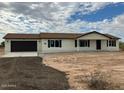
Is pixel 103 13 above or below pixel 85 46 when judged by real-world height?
above

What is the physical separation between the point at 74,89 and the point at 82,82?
1.36 meters

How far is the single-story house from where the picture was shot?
118ft

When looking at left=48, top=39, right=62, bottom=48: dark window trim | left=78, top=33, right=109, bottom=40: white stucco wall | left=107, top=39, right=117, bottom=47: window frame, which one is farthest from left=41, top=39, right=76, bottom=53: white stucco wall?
left=107, top=39, right=117, bottom=47: window frame

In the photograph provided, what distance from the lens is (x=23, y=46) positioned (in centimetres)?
3681

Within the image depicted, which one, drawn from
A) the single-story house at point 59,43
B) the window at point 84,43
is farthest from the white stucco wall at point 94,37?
the window at point 84,43

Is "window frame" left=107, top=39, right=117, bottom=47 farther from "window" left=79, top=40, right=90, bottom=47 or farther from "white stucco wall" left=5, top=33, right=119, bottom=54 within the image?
"window" left=79, top=40, right=90, bottom=47

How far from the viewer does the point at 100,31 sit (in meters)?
39.6

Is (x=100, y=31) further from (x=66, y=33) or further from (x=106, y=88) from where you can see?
(x=106, y=88)

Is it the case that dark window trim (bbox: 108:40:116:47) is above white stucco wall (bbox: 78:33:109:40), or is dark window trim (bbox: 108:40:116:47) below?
below

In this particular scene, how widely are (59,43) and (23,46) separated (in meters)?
4.99

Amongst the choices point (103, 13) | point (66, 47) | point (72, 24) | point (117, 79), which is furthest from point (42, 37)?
point (117, 79)

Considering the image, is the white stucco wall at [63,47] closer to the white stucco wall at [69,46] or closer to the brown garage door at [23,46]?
the white stucco wall at [69,46]

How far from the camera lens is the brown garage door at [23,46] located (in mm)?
36438

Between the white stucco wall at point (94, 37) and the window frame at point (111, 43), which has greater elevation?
the white stucco wall at point (94, 37)
